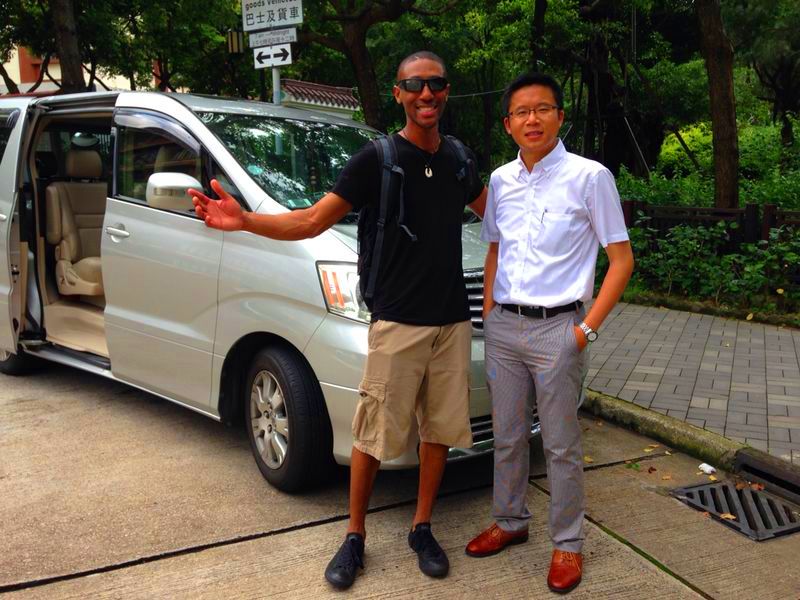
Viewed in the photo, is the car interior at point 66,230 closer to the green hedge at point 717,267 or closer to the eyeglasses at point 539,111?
the eyeglasses at point 539,111

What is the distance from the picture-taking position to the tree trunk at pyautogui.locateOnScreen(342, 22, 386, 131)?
1122 centimetres

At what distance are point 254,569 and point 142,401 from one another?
2.45 m

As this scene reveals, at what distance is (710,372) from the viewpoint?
226 inches

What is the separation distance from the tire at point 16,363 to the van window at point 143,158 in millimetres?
1899

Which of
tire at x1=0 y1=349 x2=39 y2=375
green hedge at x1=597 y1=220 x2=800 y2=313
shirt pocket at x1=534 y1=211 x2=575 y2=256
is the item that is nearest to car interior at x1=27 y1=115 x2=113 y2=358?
tire at x1=0 y1=349 x2=39 y2=375

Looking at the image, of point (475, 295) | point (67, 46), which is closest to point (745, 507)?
point (475, 295)

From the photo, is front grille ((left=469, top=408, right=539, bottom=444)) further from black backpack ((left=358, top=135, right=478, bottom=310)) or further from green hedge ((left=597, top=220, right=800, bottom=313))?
green hedge ((left=597, top=220, right=800, bottom=313))

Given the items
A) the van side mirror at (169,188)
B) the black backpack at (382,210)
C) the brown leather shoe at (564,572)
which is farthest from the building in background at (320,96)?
the brown leather shoe at (564,572)

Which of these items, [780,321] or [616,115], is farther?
[616,115]

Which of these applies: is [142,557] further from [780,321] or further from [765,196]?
[765,196]

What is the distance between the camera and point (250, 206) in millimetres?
3766

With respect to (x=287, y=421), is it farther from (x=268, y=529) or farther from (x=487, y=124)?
(x=487, y=124)

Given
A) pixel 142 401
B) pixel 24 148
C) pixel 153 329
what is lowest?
pixel 142 401

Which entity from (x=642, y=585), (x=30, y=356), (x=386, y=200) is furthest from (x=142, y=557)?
(x=30, y=356)
